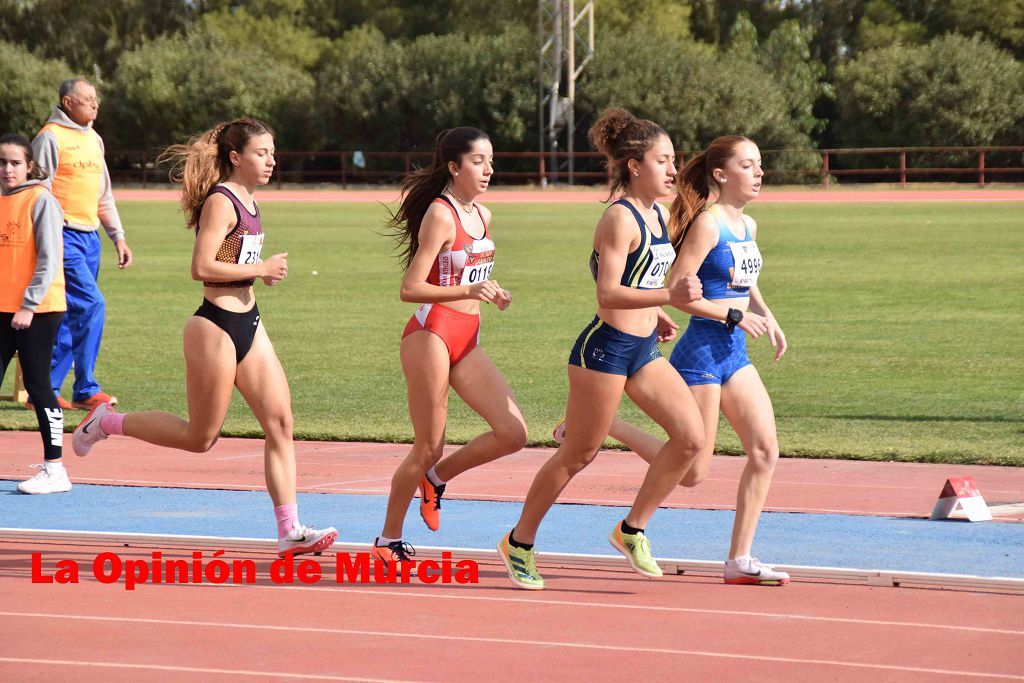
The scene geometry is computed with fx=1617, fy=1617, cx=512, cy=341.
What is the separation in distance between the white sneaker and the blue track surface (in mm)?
56

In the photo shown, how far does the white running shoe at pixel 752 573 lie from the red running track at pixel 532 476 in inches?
70.5

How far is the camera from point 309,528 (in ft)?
22.4

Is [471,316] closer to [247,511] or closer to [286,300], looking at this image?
[247,511]

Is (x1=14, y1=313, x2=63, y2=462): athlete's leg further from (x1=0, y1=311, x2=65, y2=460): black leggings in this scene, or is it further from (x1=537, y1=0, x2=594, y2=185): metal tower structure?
(x1=537, y1=0, x2=594, y2=185): metal tower structure

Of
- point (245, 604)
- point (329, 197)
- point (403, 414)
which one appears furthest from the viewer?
point (329, 197)

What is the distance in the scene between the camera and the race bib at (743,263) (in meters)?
6.36

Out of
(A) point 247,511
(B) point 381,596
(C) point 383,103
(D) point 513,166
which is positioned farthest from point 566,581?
(C) point 383,103

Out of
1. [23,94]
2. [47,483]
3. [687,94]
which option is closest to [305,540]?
[47,483]

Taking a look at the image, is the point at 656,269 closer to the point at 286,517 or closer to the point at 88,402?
the point at 286,517

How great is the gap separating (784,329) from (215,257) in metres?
11.4

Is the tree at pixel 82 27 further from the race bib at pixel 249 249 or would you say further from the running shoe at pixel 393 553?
the running shoe at pixel 393 553

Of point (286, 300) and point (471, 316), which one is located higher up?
point (471, 316)

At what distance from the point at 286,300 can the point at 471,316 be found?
47.9ft

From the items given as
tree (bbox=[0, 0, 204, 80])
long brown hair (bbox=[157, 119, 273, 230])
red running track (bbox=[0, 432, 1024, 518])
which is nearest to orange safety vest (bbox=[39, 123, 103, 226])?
red running track (bbox=[0, 432, 1024, 518])
